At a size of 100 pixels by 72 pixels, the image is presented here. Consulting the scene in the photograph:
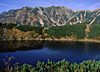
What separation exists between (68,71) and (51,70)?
4.33 m

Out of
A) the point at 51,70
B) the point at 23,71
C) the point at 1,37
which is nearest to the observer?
the point at 23,71

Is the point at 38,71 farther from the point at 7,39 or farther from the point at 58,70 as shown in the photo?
the point at 7,39

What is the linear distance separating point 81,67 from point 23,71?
1467cm

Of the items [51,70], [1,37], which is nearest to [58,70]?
[51,70]

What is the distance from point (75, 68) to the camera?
198 ft

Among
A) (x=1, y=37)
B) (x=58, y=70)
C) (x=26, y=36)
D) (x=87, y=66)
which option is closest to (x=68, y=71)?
(x=58, y=70)

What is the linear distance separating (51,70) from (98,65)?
12603 millimetres

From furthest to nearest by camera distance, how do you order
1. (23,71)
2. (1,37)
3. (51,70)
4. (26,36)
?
(26,36) → (1,37) → (51,70) → (23,71)

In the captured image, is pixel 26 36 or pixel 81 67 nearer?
pixel 81 67

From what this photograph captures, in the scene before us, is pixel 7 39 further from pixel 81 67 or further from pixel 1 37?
pixel 81 67

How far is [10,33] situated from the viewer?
19412 centimetres

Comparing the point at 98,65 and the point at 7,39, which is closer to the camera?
the point at 98,65

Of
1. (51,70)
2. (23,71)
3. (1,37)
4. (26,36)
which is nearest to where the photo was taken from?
(23,71)

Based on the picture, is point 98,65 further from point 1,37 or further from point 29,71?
point 1,37
